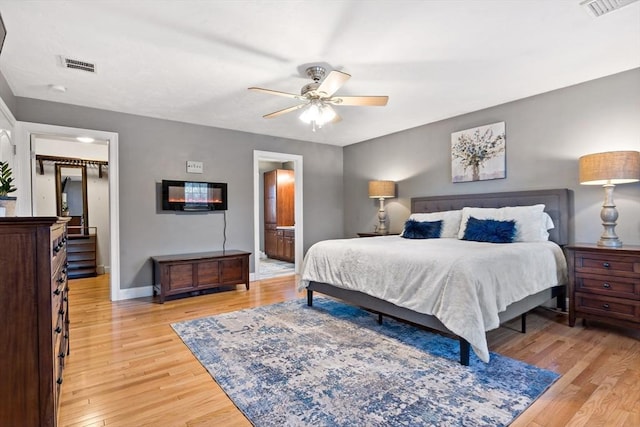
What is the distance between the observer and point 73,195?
6.02 meters

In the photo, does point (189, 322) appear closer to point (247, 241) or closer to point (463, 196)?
point (247, 241)

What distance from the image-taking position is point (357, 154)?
6402 mm

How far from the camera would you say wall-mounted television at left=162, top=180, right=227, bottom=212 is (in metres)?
4.62

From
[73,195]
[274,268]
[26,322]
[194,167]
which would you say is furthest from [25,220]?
[73,195]

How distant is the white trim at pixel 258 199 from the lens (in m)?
5.46

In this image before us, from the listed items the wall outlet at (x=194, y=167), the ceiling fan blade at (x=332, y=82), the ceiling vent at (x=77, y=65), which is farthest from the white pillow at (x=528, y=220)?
the ceiling vent at (x=77, y=65)

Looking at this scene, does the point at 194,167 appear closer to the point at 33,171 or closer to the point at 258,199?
the point at 258,199

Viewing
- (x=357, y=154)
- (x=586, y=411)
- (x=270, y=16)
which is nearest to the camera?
(x=586, y=411)

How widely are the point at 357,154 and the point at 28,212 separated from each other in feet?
16.4

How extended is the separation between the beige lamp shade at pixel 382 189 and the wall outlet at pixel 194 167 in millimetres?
2766

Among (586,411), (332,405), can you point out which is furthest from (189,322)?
(586,411)

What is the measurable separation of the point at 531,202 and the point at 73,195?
742 centimetres

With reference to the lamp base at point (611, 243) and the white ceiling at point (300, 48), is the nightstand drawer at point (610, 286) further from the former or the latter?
the white ceiling at point (300, 48)

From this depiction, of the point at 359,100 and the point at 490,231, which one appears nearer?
the point at 359,100
